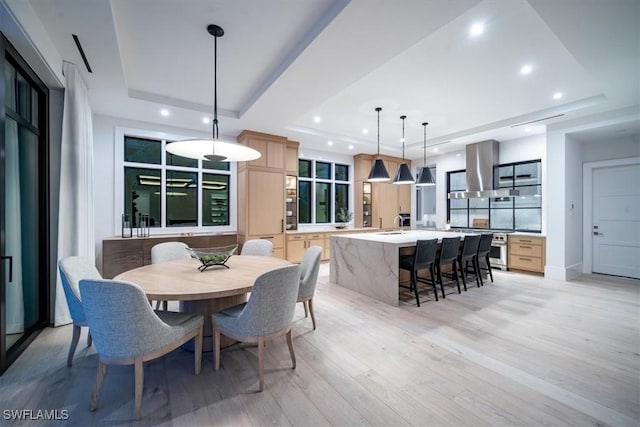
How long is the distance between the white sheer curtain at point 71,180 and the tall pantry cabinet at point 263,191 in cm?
256

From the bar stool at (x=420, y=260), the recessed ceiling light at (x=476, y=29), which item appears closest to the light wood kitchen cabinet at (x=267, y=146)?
the bar stool at (x=420, y=260)

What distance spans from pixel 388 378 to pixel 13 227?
3.60 metres

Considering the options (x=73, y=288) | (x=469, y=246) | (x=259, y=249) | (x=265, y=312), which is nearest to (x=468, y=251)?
(x=469, y=246)

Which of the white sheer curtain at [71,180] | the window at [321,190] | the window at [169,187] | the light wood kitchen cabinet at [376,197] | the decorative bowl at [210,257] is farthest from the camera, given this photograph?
the light wood kitchen cabinet at [376,197]

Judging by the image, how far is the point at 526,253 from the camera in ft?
18.0

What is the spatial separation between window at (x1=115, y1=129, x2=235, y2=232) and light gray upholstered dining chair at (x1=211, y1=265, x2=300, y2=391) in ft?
12.6

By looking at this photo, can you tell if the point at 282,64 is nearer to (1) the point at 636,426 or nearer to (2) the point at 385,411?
(2) the point at 385,411

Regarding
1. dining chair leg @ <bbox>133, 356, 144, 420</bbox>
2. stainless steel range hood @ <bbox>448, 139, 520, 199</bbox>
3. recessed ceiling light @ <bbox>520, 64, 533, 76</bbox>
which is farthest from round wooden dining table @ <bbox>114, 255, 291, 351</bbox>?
stainless steel range hood @ <bbox>448, 139, 520, 199</bbox>

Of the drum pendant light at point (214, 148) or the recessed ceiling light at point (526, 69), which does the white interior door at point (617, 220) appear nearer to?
the recessed ceiling light at point (526, 69)

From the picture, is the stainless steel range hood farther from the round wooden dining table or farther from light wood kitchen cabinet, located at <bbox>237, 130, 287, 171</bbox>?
the round wooden dining table

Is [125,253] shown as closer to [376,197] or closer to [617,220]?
[376,197]

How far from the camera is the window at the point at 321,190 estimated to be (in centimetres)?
714

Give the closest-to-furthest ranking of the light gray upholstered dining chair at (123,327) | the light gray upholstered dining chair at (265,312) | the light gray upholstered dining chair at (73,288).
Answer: the light gray upholstered dining chair at (123,327) → the light gray upholstered dining chair at (265,312) → the light gray upholstered dining chair at (73,288)

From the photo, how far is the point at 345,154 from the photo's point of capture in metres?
7.66
